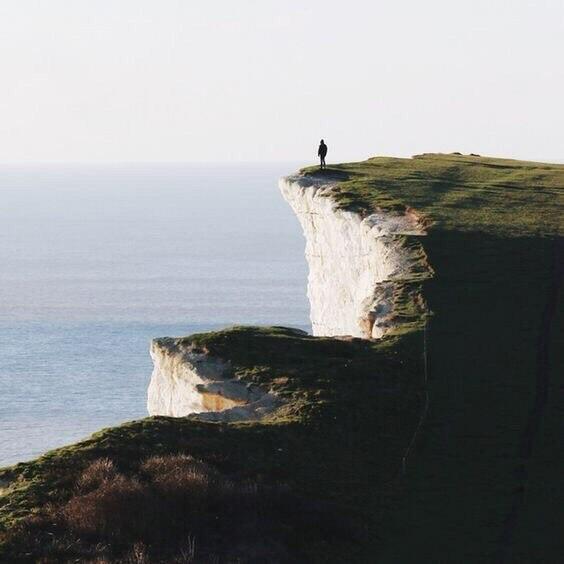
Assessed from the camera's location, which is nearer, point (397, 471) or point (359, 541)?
point (359, 541)

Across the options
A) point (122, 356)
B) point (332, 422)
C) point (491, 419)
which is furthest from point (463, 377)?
point (122, 356)

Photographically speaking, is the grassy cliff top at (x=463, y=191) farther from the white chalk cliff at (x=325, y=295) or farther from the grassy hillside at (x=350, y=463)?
the grassy hillside at (x=350, y=463)

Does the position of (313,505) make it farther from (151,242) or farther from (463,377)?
(151,242)

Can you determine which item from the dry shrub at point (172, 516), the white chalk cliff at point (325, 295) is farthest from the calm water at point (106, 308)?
the dry shrub at point (172, 516)

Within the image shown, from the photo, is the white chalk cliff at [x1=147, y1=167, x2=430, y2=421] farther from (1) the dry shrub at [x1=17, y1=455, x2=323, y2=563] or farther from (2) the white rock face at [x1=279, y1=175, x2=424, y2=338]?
(1) the dry shrub at [x1=17, y1=455, x2=323, y2=563]

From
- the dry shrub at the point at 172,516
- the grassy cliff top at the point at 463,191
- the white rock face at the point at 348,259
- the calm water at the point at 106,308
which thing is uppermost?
the grassy cliff top at the point at 463,191

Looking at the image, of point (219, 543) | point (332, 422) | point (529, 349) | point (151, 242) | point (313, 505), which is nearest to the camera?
point (219, 543)

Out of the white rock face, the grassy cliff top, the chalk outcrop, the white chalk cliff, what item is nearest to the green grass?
the chalk outcrop
